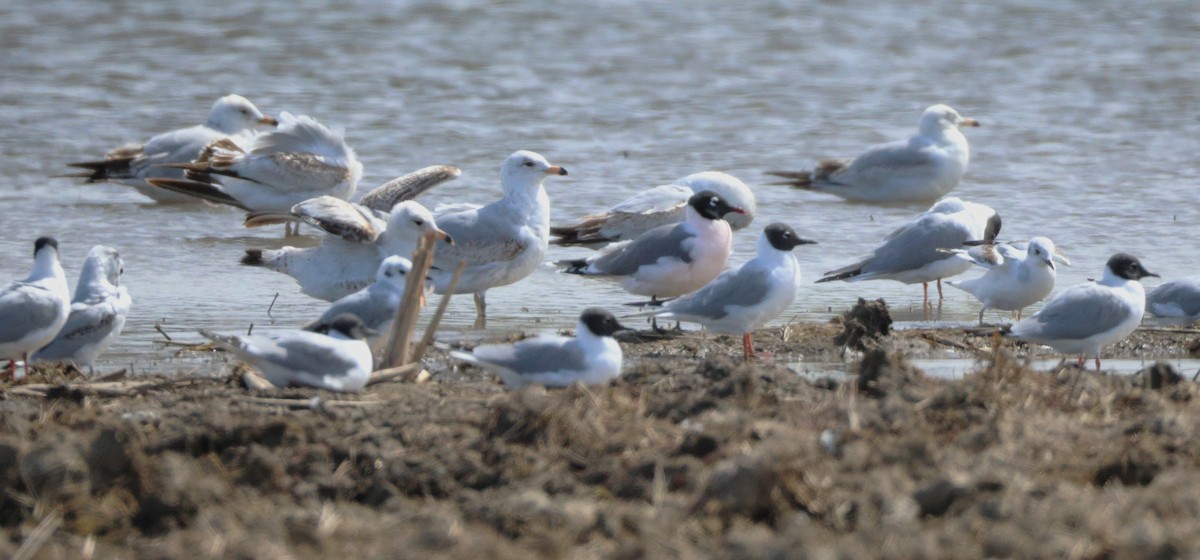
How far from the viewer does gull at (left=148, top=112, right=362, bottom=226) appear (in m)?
11.0

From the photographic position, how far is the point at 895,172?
41.1ft

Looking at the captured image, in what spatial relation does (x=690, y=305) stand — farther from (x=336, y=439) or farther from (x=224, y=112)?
(x=224, y=112)

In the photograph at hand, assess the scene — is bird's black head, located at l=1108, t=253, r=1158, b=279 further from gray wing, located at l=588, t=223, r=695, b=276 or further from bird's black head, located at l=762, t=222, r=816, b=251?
gray wing, located at l=588, t=223, r=695, b=276

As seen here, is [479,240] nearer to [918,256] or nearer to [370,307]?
[370,307]

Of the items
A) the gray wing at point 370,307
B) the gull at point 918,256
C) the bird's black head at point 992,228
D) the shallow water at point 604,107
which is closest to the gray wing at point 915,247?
the gull at point 918,256

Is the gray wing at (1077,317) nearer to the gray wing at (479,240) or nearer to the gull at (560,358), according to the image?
the gull at (560,358)

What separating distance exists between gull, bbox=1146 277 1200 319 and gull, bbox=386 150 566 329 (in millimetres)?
3207

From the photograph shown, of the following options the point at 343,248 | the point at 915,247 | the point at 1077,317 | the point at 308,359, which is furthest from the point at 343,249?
the point at 1077,317

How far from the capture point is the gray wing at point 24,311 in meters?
6.66

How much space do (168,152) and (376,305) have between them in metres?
6.42

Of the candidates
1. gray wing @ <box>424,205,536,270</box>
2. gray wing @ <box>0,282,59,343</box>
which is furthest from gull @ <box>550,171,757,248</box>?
gray wing @ <box>0,282,59,343</box>

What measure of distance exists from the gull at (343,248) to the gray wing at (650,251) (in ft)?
2.90

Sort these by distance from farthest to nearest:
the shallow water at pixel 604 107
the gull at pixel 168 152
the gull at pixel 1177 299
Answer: the gull at pixel 168 152, the shallow water at pixel 604 107, the gull at pixel 1177 299

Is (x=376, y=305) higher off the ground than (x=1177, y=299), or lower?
higher
